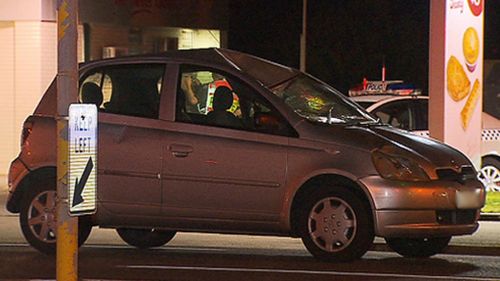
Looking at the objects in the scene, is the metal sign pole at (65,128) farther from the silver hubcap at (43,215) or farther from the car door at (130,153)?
the silver hubcap at (43,215)

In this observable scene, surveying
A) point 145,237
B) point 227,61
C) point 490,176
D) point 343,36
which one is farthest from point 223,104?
point 343,36

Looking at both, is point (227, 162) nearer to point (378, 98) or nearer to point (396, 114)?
point (396, 114)

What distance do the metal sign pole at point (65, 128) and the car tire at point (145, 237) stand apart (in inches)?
196

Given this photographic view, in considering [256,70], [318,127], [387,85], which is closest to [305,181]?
[318,127]

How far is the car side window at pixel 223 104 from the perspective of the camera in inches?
406

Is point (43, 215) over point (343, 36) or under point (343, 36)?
under

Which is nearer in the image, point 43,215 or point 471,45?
point 43,215

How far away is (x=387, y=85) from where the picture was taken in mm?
17672

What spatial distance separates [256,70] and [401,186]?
1751mm

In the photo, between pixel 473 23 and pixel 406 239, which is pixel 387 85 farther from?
pixel 406 239

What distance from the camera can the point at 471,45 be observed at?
52.4 ft

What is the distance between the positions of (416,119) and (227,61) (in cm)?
662

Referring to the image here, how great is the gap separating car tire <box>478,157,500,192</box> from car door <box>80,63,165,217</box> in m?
7.85

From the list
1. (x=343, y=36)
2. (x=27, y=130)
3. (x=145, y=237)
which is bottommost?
(x=145, y=237)
